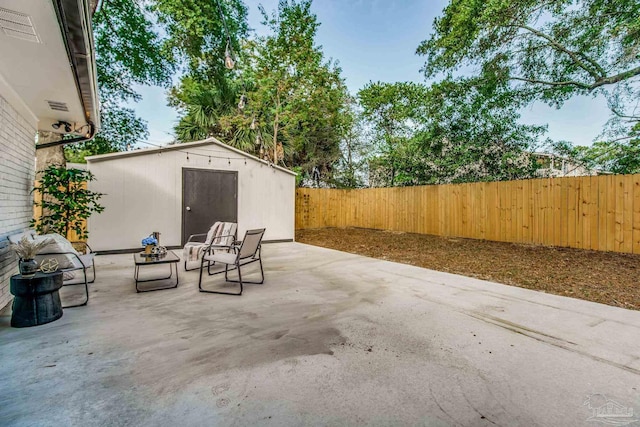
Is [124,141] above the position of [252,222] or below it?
above

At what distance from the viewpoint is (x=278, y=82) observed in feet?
34.0

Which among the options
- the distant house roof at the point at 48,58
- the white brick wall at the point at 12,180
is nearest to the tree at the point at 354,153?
the distant house roof at the point at 48,58

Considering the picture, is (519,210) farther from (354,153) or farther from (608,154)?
(354,153)

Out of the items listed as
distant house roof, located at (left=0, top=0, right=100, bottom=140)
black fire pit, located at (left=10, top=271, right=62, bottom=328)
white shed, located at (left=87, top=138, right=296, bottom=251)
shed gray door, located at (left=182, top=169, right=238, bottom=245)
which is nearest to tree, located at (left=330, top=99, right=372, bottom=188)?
white shed, located at (left=87, top=138, right=296, bottom=251)

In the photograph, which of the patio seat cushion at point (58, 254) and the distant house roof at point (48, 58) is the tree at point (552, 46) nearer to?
the distant house roof at point (48, 58)

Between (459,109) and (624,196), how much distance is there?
14.3 ft

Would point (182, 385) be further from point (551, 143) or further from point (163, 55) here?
point (163, 55)

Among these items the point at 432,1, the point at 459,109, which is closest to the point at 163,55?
the point at 432,1

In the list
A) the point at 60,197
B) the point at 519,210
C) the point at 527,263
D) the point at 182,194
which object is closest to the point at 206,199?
the point at 182,194

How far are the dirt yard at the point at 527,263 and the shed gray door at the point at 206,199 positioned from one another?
8.82 ft

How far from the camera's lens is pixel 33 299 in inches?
96.2

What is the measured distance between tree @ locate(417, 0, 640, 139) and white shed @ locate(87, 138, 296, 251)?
548 centimetres

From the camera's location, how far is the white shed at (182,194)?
580 cm

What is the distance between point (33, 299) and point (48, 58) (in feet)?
6.73
